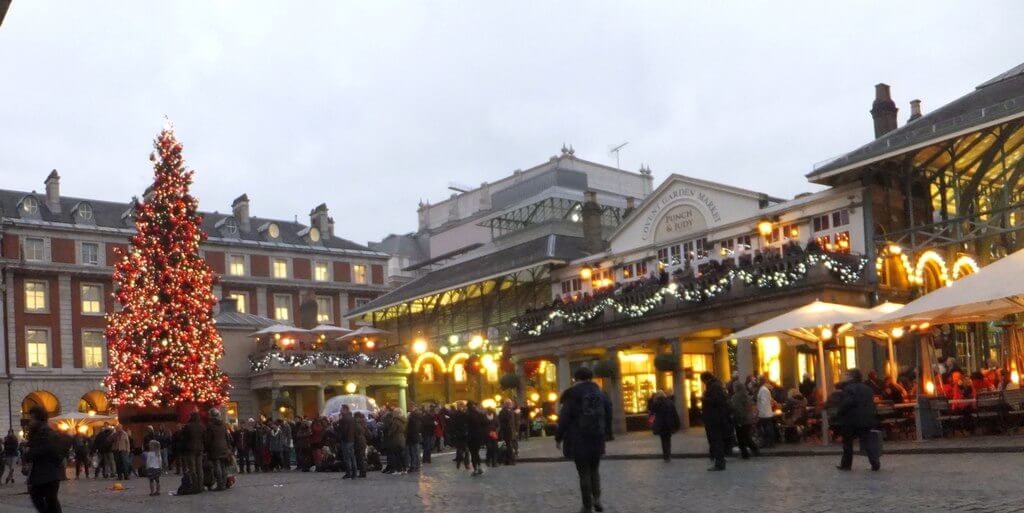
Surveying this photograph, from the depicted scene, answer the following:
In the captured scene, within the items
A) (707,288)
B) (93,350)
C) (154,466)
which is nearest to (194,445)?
(154,466)

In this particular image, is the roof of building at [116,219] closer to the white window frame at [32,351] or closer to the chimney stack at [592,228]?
the white window frame at [32,351]

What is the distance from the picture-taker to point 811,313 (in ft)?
77.8

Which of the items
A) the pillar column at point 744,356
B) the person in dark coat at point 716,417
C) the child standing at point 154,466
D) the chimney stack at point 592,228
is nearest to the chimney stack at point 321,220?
the chimney stack at point 592,228

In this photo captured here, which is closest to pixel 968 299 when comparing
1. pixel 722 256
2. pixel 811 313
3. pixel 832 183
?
pixel 811 313

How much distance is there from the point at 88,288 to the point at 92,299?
0.65m

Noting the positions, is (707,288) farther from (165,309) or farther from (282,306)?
(282,306)

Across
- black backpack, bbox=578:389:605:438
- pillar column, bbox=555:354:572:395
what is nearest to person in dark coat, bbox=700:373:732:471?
black backpack, bbox=578:389:605:438

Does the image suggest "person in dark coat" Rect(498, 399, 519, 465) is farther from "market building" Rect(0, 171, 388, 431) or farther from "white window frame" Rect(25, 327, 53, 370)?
"white window frame" Rect(25, 327, 53, 370)

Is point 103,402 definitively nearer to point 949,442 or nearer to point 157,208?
point 157,208

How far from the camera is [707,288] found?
32438 mm

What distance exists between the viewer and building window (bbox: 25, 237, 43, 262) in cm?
6381

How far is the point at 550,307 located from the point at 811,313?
1586 centimetres

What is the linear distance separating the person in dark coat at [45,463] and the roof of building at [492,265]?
29.1 metres

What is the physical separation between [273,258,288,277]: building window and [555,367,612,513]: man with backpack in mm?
63194
